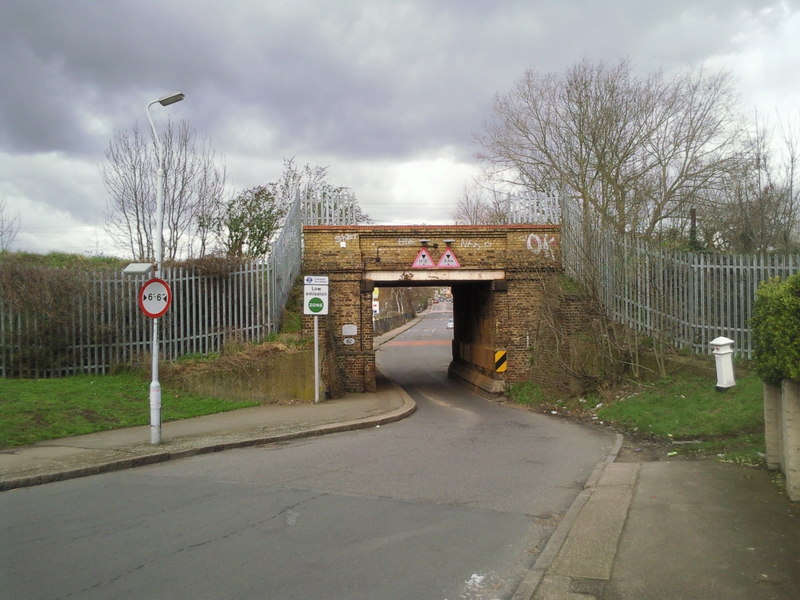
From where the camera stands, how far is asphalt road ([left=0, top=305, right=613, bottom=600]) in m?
4.94

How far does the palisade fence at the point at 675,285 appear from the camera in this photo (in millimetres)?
13789

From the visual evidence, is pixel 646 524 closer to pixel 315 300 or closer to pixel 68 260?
pixel 315 300

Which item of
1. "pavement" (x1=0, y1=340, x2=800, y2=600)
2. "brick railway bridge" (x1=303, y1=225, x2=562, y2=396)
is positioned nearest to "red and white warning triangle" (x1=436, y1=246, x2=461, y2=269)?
"brick railway bridge" (x1=303, y1=225, x2=562, y2=396)

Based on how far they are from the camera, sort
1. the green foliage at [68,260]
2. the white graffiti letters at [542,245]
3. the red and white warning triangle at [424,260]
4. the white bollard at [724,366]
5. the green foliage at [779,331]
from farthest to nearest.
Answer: the white graffiti letters at [542,245] < the red and white warning triangle at [424,260] < the green foliage at [68,260] < the white bollard at [724,366] < the green foliage at [779,331]

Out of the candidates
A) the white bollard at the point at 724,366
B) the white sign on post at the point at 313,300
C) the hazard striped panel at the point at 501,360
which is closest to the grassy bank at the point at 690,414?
the white bollard at the point at 724,366

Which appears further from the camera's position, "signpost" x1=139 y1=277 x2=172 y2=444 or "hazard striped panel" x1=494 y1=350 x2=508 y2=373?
"hazard striped panel" x1=494 y1=350 x2=508 y2=373

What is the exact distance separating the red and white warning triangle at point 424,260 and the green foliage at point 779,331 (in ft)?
38.4

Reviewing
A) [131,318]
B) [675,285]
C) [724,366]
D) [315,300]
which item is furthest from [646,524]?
[131,318]

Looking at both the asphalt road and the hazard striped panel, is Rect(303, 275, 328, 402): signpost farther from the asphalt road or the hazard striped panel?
the hazard striped panel

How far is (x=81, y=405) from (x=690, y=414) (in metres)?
10.9

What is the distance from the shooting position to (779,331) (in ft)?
22.0

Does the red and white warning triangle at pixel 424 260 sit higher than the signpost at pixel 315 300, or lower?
higher

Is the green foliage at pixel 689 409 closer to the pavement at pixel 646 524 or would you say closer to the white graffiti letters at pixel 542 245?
the pavement at pixel 646 524

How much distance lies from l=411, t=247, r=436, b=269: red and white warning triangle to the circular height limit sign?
9.27m
